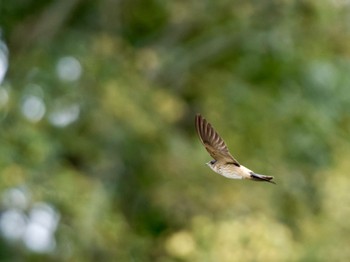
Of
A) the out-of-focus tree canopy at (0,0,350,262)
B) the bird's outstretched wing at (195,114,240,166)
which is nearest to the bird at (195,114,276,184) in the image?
the bird's outstretched wing at (195,114,240,166)

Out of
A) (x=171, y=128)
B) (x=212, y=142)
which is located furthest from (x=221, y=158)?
(x=171, y=128)

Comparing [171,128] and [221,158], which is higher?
[171,128]

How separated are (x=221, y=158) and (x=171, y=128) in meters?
9.41

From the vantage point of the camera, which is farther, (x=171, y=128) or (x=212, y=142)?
(x=171, y=128)

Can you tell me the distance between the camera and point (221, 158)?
2158 mm

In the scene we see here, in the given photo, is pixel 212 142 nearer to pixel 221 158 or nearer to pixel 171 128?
pixel 221 158

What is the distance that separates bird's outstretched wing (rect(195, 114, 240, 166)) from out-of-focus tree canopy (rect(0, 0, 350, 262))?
6833 millimetres

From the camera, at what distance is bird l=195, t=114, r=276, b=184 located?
6.86ft

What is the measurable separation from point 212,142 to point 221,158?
66 mm

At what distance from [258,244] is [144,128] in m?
2.16

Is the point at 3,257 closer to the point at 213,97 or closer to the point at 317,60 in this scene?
the point at 213,97

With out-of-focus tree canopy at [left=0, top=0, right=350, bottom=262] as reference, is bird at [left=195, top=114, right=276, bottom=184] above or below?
below

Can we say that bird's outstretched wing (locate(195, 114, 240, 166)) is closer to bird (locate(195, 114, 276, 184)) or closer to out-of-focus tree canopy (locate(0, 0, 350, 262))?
bird (locate(195, 114, 276, 184))

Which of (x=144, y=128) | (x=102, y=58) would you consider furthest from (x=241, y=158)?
(x=102, y=58)
